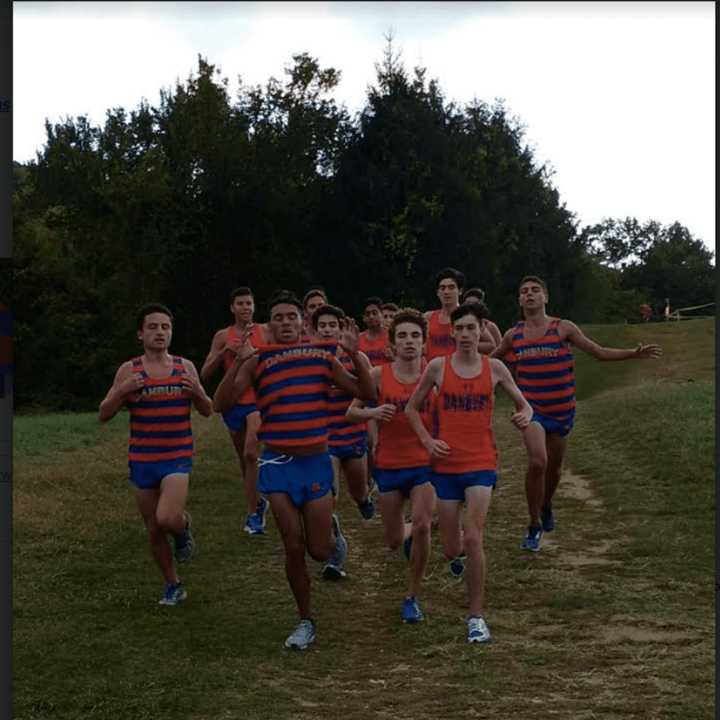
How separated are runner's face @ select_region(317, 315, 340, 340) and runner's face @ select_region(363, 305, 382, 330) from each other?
2557mm

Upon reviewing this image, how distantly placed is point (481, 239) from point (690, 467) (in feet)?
82.4

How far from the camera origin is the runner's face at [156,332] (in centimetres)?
831

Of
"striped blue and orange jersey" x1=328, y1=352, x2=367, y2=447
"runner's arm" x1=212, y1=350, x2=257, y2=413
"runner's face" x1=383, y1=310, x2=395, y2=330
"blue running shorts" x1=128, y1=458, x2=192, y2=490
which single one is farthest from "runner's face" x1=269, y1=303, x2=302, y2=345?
"runner's face" x1=383, y1=310, x2=395, y2=330

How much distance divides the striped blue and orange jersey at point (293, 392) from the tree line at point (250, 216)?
28961 mm

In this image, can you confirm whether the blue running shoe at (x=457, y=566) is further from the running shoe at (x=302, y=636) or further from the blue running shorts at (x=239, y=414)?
the blue running shorts at (x=239, y=414)

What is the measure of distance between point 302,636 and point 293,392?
169 centimetres

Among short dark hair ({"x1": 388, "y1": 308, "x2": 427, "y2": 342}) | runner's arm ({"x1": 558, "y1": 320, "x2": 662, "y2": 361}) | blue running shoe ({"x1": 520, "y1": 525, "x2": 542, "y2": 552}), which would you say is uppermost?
short dark hair ({"x1": 388, "y1": 308, "x2": 427, "y2": 342})

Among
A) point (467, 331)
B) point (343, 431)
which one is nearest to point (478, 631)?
point (467, 331)

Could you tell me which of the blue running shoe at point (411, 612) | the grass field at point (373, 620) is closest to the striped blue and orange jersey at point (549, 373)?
the grass field at point (373, 620)

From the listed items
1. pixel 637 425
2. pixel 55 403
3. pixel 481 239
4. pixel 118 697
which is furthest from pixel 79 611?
pixel 55 403

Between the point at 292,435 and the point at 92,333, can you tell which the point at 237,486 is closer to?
the point at 292,435

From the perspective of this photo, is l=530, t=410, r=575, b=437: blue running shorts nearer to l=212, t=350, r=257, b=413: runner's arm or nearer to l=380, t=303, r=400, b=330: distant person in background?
l=380, t=303, r=400, b=330: distant person in background

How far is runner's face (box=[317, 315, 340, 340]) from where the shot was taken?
990cm

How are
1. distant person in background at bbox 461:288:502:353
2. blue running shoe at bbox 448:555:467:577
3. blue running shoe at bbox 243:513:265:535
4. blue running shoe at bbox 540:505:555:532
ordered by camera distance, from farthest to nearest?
1. blue running shoe at bbox 243:513:265:535
2. distant person in background at bbox 461:288:502:353
3. blue running shoe at bbox 540:505:555:532
4. blue running shoe at bbox 448:555:467:577
